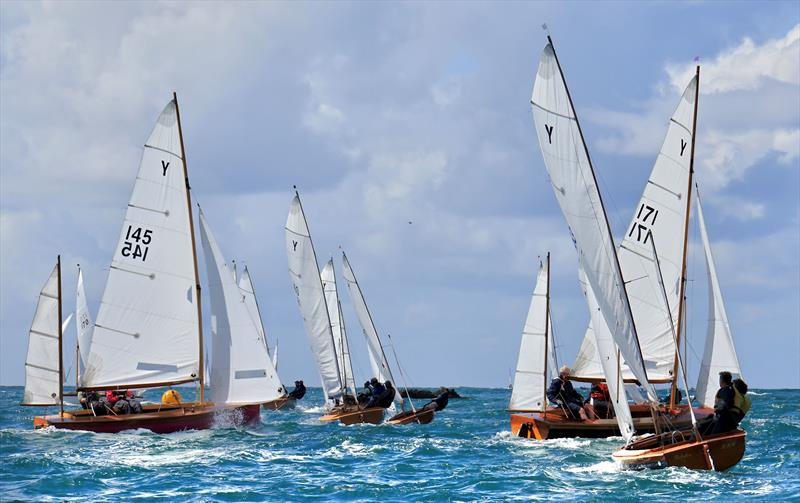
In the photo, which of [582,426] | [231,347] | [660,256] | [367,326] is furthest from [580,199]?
[367,326]

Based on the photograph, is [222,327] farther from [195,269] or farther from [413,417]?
[413,417]

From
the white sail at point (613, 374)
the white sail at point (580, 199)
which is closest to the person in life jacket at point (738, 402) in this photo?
the white sail at point (580, 199)

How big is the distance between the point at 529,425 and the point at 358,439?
17.0 feet

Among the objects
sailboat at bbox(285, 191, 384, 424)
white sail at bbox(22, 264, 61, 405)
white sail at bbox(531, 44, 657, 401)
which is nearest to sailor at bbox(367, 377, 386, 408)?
sailboat at bbox(285, 191, 384, 424)

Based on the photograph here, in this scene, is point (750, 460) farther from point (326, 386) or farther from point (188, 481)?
point (326, 386)

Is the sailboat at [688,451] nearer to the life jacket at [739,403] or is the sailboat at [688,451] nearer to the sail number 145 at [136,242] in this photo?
the life jacket at [739,403]

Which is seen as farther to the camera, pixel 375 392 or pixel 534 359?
pixel 375 392

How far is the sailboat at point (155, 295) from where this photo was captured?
36.0 metres

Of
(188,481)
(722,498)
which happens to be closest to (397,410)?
(188,481)

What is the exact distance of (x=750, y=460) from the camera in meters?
28.5

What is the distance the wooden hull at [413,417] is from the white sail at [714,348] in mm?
12211

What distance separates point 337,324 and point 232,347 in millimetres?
22624

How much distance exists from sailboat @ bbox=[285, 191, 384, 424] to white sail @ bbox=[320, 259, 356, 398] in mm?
2391

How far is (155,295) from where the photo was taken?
3644 cm
